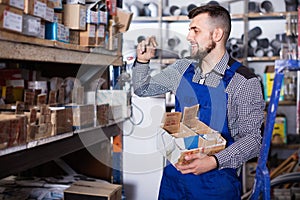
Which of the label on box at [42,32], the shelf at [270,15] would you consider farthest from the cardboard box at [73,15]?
the shelf at [270,15]

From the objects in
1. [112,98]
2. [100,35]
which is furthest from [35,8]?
[112,98]

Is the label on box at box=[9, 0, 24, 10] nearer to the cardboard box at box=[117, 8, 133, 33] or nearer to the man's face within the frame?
the man's face

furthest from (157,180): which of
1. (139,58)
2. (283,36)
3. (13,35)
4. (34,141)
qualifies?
(283,36)

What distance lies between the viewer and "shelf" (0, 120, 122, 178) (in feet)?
4.58

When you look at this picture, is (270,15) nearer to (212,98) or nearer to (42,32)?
(212,98)

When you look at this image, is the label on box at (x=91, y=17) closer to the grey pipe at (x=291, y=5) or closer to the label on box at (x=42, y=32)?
the label on box at (x=42, y=32)

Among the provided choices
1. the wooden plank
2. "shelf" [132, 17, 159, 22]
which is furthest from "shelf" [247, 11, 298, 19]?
the wooden plank

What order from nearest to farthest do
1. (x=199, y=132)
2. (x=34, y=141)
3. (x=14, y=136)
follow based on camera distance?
(x=14, y=136), (x=34, y=141), (x=199, y=132)

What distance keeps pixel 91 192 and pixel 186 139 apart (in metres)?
Answer: 0.60

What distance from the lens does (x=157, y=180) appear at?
2.58 meters

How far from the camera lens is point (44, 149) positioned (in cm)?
163

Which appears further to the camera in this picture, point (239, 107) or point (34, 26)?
point (239, 107)

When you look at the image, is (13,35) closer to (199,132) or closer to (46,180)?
(199,132)

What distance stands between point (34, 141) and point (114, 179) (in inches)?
43.1
